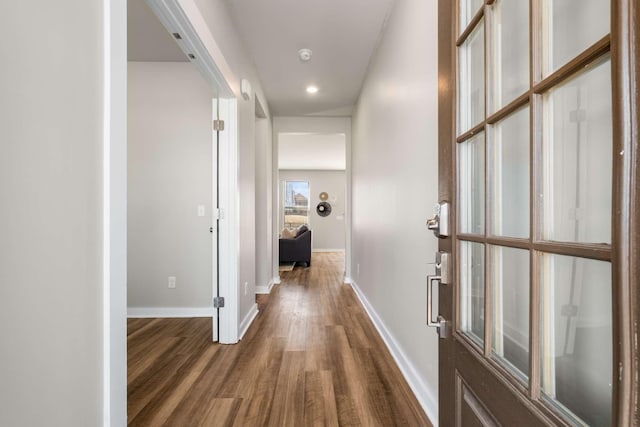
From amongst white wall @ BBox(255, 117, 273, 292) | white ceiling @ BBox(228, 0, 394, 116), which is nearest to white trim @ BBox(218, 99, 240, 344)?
white ceiling @ BBox(228, 0, 394, 116)

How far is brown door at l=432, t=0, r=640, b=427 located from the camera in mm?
393

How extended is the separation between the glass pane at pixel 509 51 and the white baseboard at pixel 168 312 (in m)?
3.32

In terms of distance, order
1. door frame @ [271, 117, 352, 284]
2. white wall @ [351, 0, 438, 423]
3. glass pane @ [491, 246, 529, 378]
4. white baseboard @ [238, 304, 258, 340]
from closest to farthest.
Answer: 1. glass pane @ [491, 246, 529, 378]
2. white wall @ [351, 0, 438, 423]
3. white baseboard @ [238, 304, 258, 340]
4. door frame @ [271, 117, 352, 284]

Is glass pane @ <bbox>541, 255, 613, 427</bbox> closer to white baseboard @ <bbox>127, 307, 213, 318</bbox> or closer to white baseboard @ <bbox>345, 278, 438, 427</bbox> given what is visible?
white baseboard @ <bbox>345, 278, 438, 427</bbox>

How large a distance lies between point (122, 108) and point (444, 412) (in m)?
1.35

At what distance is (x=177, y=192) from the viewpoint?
3.36 metres

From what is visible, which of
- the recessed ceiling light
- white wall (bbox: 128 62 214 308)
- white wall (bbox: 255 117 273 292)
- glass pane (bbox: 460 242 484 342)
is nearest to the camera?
glass pane (bbox: 460 242 484 342)

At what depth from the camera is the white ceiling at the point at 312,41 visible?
252 centimetres

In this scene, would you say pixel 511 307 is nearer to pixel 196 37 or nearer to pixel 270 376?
pixel 270 376

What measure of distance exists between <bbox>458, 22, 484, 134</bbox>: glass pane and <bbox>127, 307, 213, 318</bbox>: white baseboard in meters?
3.19

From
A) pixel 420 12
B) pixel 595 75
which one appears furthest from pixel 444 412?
pixel 420 12

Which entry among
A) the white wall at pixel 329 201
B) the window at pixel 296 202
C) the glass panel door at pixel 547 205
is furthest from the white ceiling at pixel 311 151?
the glass panel door at pixel 547 205

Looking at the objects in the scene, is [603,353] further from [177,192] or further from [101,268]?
[177,192]

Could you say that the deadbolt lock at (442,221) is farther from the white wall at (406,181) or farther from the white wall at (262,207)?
the white wall at (262,207)
